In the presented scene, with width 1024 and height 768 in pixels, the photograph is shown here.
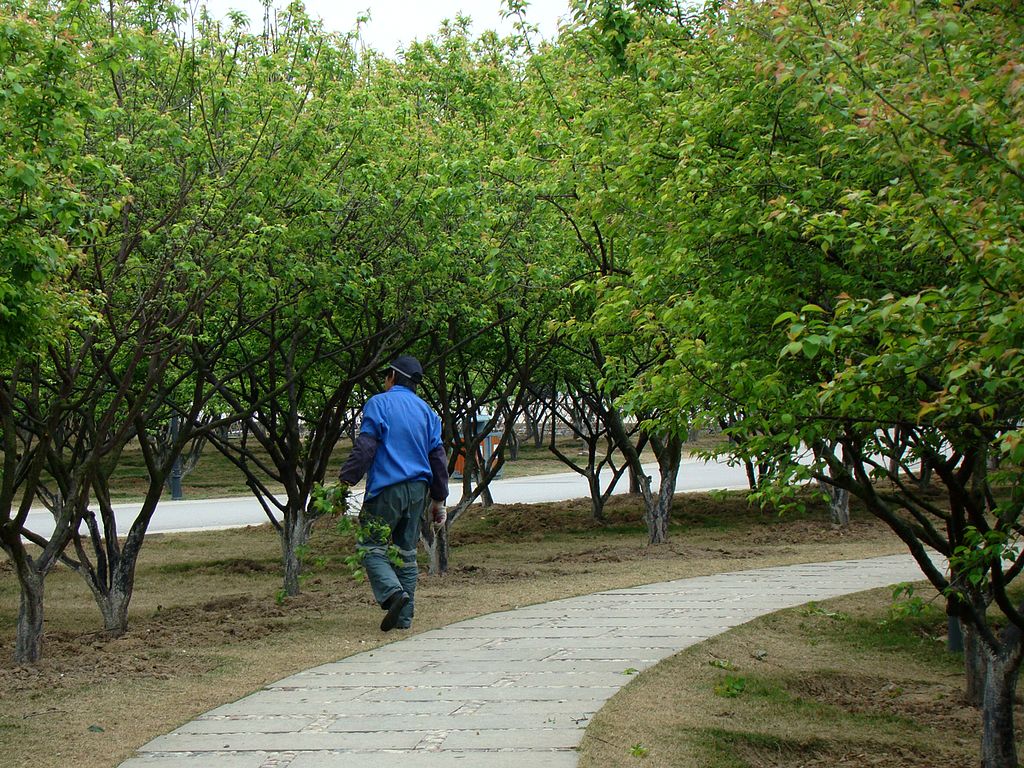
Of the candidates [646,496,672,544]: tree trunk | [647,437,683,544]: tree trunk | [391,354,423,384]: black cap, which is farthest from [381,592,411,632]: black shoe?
[646,496,672,544]: tree trunk

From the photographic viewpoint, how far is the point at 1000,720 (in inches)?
247

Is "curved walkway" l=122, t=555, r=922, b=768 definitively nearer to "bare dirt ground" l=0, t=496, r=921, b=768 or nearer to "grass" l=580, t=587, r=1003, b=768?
"grass" l=580, t=587, r=1003, b=768

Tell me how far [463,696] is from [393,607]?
1.95m

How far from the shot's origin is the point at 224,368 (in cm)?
1309

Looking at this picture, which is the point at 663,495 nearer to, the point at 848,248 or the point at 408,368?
the point at 408,368

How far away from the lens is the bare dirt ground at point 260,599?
6.37m

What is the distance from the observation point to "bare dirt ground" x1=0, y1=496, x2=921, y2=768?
251 inches

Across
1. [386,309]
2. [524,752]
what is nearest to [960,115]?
[524,752]

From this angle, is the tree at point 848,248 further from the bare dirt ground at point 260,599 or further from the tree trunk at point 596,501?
the tree trunk at point 596,501

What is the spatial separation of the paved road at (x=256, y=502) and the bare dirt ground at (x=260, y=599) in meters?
3.24

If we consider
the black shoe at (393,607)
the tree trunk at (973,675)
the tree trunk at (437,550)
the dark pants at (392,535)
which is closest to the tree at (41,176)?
the dark pants at (392,535)

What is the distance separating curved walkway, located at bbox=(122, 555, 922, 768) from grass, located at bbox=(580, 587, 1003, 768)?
0.20 m

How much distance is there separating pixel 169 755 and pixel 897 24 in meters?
4.69

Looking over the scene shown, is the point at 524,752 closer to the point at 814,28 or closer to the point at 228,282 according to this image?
the point at 814,28
